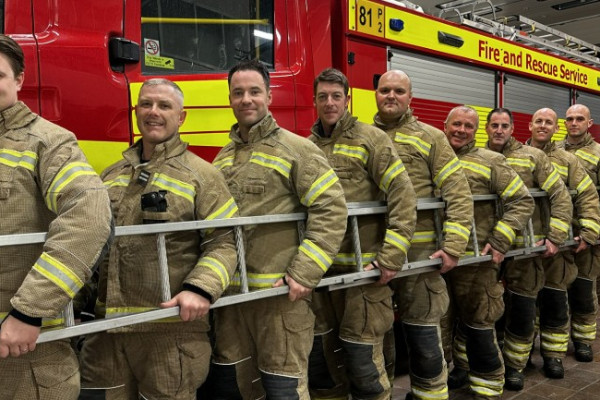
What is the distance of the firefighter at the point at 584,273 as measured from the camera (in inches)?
163

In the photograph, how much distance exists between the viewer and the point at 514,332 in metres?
3.62

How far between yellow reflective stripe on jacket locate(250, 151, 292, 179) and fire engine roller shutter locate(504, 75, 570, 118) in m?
3.06

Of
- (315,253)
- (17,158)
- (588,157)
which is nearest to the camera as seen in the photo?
(17,158)

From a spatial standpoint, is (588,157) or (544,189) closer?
(544,189)

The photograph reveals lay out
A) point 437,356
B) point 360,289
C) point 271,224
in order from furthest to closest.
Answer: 1. point 437,356
2. point 360,289
3. point 271,224

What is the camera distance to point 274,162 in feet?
7.00

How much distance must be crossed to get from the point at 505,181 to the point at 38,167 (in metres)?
2.56

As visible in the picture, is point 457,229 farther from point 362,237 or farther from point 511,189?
point 511,189

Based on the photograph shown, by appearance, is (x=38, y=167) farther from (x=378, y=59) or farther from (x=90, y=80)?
(x=378, y=59)

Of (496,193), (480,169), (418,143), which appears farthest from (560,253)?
(418,143)

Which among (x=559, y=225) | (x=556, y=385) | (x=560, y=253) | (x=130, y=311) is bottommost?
(x=556, y=385)

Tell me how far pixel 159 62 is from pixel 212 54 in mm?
275

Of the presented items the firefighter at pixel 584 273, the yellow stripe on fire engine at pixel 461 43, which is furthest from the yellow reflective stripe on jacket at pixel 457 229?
the firefighter at pixel 584 273

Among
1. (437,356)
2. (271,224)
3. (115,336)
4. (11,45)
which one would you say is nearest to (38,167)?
(11,45)
